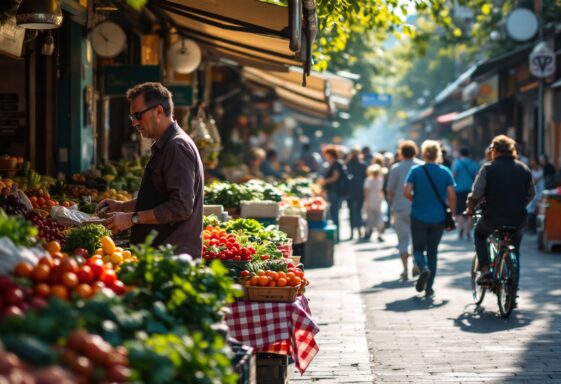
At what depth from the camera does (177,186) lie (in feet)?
21.1

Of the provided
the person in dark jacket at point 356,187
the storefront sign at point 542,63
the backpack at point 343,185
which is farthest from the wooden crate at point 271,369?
the storefront sign at point 542,63

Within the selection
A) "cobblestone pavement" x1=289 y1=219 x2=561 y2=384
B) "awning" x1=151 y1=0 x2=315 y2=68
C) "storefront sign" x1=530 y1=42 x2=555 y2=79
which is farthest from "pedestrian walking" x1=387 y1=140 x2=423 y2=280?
"storefront sign" x1=530 y1=42 x2=555 y2=79

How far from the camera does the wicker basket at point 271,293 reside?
7379 mm

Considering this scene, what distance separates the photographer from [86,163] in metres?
13.3

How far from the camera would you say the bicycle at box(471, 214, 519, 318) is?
10891mm

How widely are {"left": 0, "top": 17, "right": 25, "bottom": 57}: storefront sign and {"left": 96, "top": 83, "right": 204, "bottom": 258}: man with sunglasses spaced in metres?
3.28

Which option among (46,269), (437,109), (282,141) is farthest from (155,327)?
(437,109)

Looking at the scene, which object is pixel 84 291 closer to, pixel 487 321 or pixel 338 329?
pixel 338 329

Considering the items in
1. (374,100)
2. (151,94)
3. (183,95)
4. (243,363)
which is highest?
(374,100)

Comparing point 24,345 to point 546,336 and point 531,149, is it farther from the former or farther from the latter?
point 531,149

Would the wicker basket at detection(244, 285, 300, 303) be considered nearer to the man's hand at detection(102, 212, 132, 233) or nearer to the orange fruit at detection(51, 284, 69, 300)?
the man's hand at detection(102, 212, 132, 233)

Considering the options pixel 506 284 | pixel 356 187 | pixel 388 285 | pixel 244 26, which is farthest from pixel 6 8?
pixel 356 187

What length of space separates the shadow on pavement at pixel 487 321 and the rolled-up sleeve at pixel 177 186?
15.7 ft

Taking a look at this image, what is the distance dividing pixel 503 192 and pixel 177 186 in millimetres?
5784
